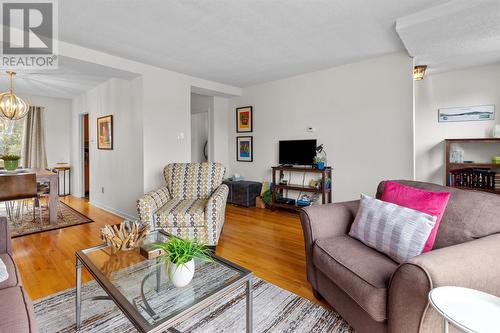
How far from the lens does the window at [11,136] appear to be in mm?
5141

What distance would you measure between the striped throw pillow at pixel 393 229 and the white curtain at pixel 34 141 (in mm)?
6653

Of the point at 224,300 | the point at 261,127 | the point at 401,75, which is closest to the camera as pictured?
the point at 224,300

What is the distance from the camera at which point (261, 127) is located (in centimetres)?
480

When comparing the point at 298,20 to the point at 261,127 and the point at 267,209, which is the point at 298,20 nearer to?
the point at 261,127

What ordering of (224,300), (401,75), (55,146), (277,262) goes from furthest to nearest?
(55,146) < (401,75) < (277,262) < (224,300)

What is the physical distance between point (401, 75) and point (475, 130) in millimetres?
1546

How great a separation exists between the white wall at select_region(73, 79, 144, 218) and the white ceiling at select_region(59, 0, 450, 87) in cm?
89

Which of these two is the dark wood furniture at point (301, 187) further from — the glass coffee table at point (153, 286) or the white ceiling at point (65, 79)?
the white ceiling at point (65, 79)

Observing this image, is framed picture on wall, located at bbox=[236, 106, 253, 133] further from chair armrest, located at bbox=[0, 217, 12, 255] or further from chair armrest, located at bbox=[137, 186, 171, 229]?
chair armrest, located at bbox=[0, 217, 12, 255]

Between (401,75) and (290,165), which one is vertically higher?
(401,75)

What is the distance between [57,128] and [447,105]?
25.7ft

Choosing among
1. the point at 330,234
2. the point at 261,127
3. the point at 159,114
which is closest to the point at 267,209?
the point at 261,127

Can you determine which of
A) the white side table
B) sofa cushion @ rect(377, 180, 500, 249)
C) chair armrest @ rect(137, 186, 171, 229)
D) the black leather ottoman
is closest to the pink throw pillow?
sofa cushion @ rect(377, 180, 500, 249)

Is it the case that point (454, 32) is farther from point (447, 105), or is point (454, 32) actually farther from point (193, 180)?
point (193, 180)
